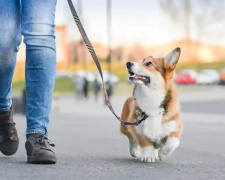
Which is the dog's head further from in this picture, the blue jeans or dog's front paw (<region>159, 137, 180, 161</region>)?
the blue jeans

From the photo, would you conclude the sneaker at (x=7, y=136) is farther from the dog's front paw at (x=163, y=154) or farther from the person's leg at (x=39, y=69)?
the dog's front paw at (x=163, y=154)

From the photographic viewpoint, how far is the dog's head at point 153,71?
541cm

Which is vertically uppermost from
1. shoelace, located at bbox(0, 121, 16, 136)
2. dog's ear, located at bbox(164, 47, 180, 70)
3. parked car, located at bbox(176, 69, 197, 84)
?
dog's ear, located at bbox(164, 47, 180, 70)

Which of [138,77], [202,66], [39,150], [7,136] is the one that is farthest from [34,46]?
[202,66]

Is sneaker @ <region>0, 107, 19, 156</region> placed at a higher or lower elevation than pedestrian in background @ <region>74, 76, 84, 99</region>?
higher

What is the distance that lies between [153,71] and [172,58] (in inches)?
7.6

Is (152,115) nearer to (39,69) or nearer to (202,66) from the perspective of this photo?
(39,69)

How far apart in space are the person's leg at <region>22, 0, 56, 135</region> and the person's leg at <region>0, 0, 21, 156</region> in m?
0.09

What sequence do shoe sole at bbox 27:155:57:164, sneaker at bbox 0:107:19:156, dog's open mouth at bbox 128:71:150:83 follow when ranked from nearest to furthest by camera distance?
shoe sole at bbox 27:155:57:164
sneaker at bbox 0:107:19:156
dog's open mouth at bbox 128:71:150:83

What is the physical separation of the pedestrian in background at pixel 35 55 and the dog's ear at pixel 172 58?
966 millimetres

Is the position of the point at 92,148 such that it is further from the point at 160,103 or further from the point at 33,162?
the point at 33,162

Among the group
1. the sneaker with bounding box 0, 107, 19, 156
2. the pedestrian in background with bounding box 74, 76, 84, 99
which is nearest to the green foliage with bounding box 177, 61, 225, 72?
the pedestrian in background with bounding box 74, 76, 84, 99

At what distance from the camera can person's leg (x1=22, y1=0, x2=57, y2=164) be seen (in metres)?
4.73

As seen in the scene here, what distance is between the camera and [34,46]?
4812 mm
